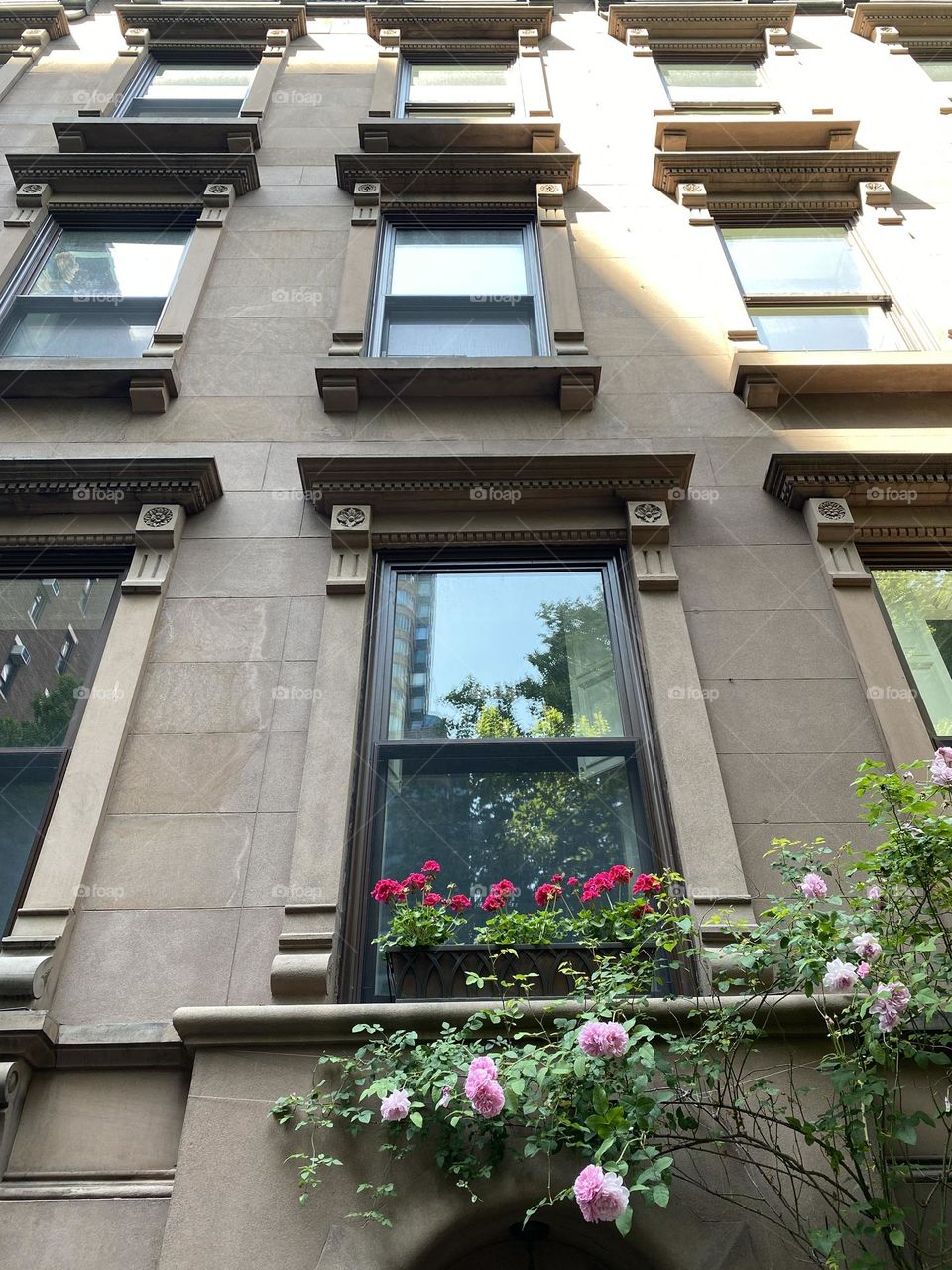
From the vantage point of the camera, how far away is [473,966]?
18.2 ft

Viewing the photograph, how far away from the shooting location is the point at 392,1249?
14.8 feet

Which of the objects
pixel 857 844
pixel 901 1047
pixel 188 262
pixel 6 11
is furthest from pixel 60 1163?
pixel 6 11

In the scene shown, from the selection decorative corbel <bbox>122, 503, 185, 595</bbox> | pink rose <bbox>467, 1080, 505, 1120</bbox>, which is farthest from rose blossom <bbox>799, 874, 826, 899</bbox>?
decorative corbel <bbox>122, 503, 185, 595</bbox>

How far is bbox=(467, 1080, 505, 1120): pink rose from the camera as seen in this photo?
418 cm

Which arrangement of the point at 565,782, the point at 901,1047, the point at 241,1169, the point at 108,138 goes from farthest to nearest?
the point at 108,138
the point at 565,782
the point at 241,1169
the point at 901,1047

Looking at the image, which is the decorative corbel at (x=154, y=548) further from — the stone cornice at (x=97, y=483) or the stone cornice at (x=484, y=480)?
the stone cornice at (x=484, y=480)

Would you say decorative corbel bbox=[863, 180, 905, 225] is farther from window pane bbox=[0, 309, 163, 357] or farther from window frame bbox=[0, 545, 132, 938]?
window frame bbox=[0, 545, 132, 938]

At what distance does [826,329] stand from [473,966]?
7301 mm

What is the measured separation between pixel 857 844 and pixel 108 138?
11160 millimetres

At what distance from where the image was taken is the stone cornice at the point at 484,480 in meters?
7.86

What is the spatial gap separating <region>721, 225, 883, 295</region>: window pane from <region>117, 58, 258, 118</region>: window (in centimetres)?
686

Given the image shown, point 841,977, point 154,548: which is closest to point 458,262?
point 154,548

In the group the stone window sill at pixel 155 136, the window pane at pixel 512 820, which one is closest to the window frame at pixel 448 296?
the stone window sill at pixel 155 136

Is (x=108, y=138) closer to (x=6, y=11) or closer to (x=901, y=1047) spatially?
(x=6, y=11)
